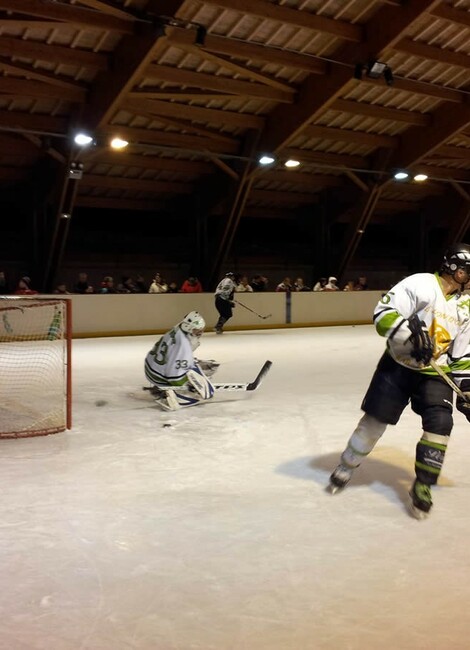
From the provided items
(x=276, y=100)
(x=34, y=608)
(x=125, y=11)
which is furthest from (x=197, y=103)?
(x=34, y=608)

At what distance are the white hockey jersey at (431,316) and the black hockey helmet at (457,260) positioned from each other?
0.09m

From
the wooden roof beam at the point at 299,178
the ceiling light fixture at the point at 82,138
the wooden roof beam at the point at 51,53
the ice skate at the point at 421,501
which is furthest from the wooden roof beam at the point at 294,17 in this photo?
the ice skate at the point at 421,501

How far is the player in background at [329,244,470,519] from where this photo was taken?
3033 millimetres

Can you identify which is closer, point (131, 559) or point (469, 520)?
point (131, 559)

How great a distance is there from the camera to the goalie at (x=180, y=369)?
5445 mm

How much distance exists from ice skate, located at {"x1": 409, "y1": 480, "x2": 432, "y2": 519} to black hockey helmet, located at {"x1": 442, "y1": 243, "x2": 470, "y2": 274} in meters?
1.00

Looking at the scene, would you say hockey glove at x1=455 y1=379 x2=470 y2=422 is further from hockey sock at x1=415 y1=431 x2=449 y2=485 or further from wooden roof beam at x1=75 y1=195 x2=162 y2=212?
wooden roof beam at x1=75 y1=195 x2=162 y2=212

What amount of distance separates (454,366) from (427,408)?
0.28m

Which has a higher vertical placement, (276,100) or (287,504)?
(276,100)

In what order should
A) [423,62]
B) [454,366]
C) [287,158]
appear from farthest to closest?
1. [287,158]
2. [423,62]
3. [454,366]

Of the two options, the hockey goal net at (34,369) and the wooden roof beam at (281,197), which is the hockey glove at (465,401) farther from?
the wooden roof beam at (281,197)

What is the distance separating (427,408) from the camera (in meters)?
3.11

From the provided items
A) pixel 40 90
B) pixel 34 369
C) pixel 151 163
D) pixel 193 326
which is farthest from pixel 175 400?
pixel 151 163

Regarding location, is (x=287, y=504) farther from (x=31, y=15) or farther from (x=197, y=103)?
(x=197, y=103)
